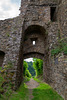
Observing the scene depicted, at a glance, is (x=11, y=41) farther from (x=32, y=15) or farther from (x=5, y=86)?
(x=32, y=15)

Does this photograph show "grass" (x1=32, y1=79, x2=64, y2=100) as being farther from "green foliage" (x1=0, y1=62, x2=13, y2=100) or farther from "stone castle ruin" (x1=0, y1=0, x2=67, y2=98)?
"stone castle ruin" (x1=0, y1=0, x2=67, y2=98)

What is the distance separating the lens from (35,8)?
785cm

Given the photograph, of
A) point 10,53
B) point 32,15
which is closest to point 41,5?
point 32,15

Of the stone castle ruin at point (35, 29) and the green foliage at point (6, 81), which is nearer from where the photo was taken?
the green foliage at point (6, 81)

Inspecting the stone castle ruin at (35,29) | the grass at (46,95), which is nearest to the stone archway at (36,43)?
the stone castle ruin at (35,29)

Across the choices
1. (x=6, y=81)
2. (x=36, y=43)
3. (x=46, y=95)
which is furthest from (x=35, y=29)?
(x=46, y=95)

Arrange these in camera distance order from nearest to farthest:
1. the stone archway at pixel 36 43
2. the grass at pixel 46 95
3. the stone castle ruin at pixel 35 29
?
the grass at pixel 46 95 → the stone castle ruin at pixel 35 29 → the stone archway at pixel 36 43

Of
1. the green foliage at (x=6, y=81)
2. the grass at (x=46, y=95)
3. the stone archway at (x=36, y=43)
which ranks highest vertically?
the stone archway at (x=36, y=43)

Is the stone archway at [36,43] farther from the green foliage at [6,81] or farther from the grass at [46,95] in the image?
the green foliage at [6,81]

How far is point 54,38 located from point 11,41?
3352 millimetres

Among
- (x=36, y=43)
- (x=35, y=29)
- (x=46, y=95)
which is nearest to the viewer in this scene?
(x=46, y=95)

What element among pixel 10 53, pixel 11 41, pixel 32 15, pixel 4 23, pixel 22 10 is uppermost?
pixel 22 10

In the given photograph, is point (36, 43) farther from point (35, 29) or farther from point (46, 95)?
point (46, 95)

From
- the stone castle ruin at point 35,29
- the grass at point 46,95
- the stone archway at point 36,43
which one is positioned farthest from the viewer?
the stone archway at point 36,43
